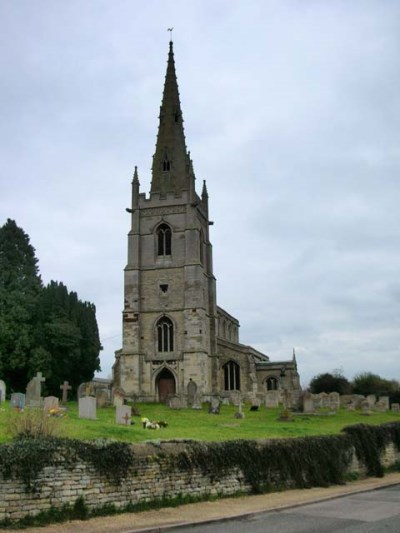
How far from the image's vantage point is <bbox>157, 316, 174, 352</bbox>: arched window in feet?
146

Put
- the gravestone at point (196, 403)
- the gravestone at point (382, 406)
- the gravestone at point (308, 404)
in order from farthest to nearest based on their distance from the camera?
the gravestone at point (382, 406) → the gravestone at point (196, 403) → the gravestone at point (308, 404)

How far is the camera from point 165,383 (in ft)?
144

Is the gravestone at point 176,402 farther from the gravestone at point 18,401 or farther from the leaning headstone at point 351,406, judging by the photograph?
the gravestone at point 18,401

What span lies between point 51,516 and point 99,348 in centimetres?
3716

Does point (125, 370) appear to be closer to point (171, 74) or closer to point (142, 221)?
point (142, 221)

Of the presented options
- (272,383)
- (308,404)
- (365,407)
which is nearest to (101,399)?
(308,404)

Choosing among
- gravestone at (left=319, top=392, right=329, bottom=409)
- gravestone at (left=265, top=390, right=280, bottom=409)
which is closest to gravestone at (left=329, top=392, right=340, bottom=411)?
gravestone at (left=319, top=392, right=329, bottom=409)

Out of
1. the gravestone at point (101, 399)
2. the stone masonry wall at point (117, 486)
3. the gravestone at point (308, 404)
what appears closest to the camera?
the stone masonry wall at point (117, 486)

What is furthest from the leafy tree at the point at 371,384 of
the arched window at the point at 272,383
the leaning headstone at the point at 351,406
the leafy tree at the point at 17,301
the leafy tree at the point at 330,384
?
the leafy tree at the point at 17,301

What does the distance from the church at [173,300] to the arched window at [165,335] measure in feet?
0.24

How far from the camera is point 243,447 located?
51.2 feet

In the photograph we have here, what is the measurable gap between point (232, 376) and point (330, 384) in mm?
19487

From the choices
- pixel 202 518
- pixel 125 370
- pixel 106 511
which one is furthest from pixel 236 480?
pixel 125 370

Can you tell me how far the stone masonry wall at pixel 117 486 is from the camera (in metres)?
10.7
